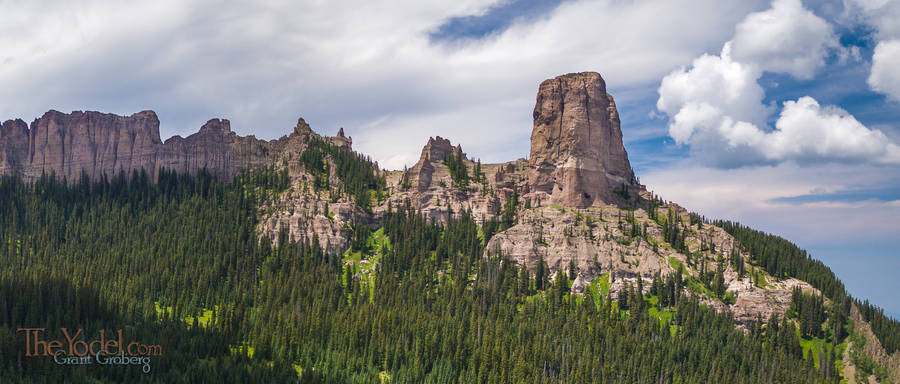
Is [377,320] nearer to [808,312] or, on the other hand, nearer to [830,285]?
[808,312]

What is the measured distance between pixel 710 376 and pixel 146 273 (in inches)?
6027

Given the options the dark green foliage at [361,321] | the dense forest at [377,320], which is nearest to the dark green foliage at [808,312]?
the dense forest at [377,320]

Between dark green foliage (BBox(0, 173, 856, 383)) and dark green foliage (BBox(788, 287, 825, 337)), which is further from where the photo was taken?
dark green foliage (BBox(788, 287, 825, 337))

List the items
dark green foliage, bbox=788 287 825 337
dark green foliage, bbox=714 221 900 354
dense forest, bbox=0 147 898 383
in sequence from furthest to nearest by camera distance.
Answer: dark green foliage, bbox=788 287 825 337 → dark green foliage, bbox=714 221 900 354 → dense forest, bbox=0 147 898 383

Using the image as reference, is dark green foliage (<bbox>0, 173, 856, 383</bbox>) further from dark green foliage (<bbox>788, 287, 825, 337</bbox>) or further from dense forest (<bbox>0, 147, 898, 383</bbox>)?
dark green foliage (<bbox>788, 287, 825, 337</bbox>)

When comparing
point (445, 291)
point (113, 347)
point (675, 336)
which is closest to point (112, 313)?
point (113, 347)

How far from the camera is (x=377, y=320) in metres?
148

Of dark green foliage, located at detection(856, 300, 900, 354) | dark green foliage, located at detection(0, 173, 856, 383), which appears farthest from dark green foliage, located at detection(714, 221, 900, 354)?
dark green foliage, located at detection(0, 173, 856, 383)

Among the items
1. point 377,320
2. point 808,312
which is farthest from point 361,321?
point 808,312

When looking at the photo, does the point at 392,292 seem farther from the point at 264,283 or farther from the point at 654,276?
the point at 654,276

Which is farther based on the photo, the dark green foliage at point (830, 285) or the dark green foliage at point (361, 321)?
the dark green foliage at point (830, 285)

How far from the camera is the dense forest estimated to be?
5049 inches

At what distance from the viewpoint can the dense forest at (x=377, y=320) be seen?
128 m

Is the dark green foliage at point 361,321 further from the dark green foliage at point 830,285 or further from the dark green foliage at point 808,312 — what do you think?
the dark green foliage at point 830,285
